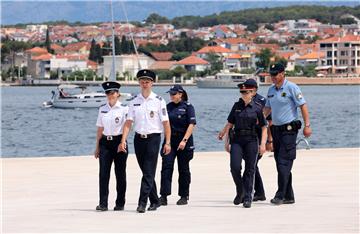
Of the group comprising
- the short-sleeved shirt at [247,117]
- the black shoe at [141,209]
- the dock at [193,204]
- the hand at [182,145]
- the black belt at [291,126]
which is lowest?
the dock at [193,204]

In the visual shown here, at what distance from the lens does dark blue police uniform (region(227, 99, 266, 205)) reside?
44.9 feet

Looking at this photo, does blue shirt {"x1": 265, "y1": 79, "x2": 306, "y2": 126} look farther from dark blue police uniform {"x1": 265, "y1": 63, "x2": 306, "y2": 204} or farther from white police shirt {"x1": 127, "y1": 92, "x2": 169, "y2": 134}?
white police shirt {"x1": 127, "y1": 92, "x2": 169, "y2": 134}

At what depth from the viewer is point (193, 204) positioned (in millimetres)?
13953

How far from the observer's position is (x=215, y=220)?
12.5 m

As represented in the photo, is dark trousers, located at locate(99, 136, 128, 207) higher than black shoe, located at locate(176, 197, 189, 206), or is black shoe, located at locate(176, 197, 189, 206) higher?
dark trousers, located at locate(99, 136, 128, 207)

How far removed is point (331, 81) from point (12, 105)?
283ft

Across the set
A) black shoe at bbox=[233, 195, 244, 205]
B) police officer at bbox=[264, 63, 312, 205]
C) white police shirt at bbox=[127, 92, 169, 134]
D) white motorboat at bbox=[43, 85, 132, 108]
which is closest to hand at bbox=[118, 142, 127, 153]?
white police shirt at bbox=[127, 92, 169, 134]

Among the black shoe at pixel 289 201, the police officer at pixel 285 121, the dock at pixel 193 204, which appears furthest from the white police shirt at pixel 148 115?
the black shoe at pixel 289 201

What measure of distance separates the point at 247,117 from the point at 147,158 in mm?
1240

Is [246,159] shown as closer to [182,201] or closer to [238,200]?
[238,200]

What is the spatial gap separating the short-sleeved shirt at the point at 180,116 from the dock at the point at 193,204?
877 mm

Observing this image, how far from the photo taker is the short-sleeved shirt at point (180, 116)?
45.6ft

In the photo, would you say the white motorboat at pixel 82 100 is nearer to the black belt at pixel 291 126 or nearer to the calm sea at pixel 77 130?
the calm sea at pixel 77 130

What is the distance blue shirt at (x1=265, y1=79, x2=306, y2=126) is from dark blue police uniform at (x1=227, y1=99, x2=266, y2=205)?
0.20 meters
